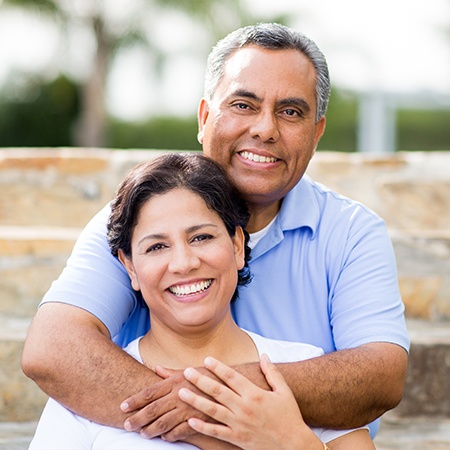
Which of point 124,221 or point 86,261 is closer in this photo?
point 124,221

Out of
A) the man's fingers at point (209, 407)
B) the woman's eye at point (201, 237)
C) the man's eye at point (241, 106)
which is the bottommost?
the man's fingers at point (209, 407)

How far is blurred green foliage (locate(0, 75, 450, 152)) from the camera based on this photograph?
15.2m

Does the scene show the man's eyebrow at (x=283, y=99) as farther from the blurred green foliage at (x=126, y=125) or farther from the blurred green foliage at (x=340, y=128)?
the blurred green foliage at (x=340, y=128)

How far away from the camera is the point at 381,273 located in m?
2.37

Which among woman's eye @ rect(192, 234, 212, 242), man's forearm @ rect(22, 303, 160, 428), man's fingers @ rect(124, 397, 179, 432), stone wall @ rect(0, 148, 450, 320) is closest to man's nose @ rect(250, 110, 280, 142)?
woman's eye @ rect(192, 234, 212, 242)

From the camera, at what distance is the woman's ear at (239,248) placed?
220 cm

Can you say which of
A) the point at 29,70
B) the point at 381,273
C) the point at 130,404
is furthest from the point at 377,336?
the point at 29,70

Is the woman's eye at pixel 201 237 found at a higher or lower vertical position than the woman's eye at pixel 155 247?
higher

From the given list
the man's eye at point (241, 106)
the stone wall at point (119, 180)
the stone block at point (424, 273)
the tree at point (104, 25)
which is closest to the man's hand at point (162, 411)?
the man's eye at point (241, 106)

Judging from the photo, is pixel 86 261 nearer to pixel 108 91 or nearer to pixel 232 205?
pixel 232 205

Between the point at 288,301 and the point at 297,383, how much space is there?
1.60 ft

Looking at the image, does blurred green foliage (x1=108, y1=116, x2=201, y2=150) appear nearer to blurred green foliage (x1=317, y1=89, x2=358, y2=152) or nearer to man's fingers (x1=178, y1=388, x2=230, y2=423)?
blurred green foliage (x1=317, y1=89, x2=358, y2=152)

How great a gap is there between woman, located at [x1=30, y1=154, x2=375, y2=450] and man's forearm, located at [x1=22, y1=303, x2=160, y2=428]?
5cm

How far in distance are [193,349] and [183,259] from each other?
12.1 inches
